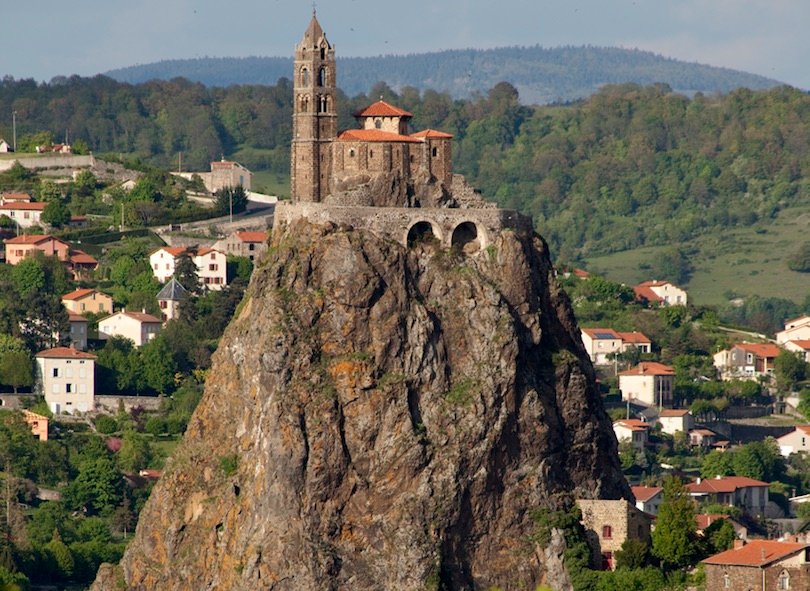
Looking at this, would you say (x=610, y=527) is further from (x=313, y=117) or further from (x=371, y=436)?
(x=313, y=117)

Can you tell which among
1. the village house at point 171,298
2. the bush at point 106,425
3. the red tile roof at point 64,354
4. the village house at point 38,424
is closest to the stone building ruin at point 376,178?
the village house at point 38,424

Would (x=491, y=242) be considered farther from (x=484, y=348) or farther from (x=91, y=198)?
(x=91, y=198)

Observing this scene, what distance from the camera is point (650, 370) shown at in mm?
123938

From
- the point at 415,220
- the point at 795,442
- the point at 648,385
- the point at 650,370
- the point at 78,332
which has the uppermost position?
the point at 415,220

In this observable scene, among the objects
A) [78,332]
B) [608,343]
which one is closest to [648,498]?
[78,332]

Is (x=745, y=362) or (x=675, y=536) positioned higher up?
(x=675, y=536)

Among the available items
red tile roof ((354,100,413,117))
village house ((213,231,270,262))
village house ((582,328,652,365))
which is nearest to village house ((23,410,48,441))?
village house ((213,231,270,262))

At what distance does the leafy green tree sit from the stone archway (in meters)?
10.4

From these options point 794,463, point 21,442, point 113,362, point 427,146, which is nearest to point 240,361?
point 427,146

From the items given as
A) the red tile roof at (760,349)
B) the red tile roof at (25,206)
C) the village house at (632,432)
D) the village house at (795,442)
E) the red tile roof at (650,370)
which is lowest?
the village house at (795,442)

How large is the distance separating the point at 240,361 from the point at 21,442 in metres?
23.3

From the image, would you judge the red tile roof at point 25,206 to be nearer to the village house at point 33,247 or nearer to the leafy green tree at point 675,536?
the village house at point 33,247

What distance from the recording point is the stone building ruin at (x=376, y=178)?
82750 mm

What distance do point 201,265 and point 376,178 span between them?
42781 millimetres
